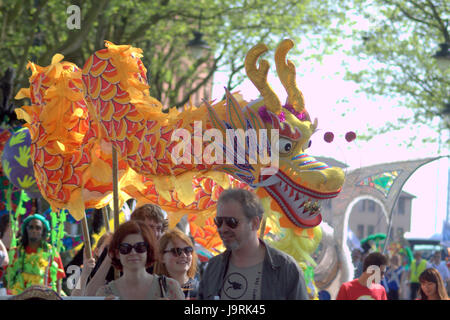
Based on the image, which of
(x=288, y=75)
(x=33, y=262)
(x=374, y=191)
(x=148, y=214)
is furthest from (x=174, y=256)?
(x=33, y=262)

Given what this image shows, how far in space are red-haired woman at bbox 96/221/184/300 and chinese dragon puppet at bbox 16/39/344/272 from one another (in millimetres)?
1458

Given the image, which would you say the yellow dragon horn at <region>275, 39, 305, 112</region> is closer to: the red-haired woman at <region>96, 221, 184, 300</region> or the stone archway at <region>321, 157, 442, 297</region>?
the stone archway at <region>321, 157, 442, 297</region>

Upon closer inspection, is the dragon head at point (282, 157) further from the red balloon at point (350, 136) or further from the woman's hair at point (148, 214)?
the woman's hair at point (148, 214)

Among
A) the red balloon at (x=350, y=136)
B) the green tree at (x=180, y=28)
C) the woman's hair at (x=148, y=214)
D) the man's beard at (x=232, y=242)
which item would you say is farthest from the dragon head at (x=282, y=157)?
the green tree at (x=180, y=28)

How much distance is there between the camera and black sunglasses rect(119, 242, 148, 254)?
147 inches

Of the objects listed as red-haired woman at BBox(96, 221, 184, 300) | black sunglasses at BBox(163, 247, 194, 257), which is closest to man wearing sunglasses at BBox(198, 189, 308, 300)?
red-haired woman at BBox(96, 221, 184, 300)

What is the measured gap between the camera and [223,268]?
3553 millimetres

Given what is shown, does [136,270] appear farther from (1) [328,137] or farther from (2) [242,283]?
(1) [328,137]

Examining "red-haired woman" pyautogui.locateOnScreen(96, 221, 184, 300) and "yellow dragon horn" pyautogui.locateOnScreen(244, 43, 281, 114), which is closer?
"red-haired woman" pyautogui.locateOnScreen(96, 221, 184, 300)

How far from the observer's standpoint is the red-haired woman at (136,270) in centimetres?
368

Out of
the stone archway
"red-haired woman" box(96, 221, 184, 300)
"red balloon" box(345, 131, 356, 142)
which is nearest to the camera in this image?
"red-haired woman" box(96, 221, 184, 300)
